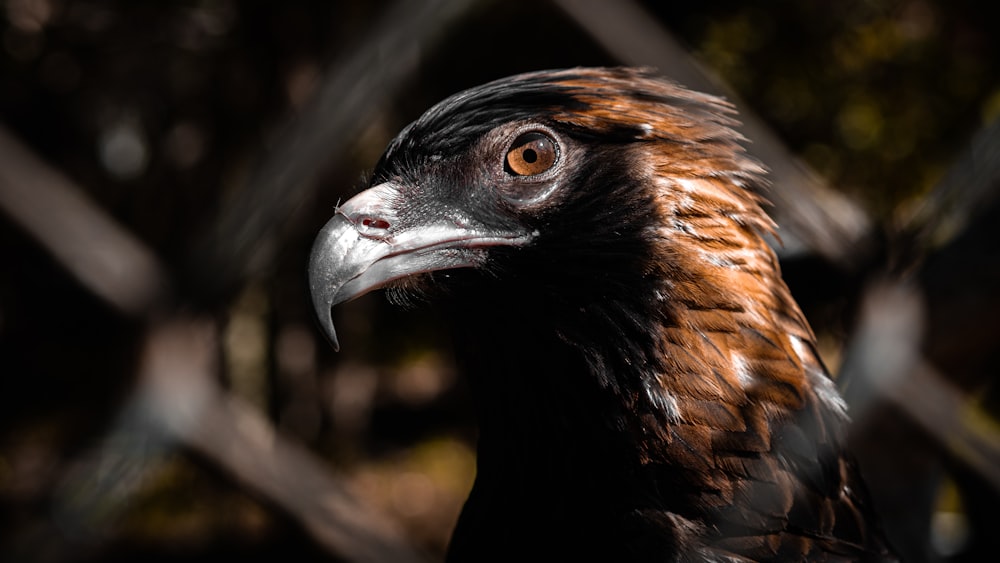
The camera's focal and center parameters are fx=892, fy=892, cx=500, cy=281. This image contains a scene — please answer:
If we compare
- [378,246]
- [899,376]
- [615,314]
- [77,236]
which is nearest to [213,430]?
[77,236]

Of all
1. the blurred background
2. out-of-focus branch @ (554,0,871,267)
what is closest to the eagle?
out-of-focus branch @ (554,0,871,267)

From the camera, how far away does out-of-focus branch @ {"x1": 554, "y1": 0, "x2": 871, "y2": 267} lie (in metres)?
1.29

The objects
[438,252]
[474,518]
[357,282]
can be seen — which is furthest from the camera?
[474,518]

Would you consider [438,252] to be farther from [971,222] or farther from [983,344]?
[983,344]

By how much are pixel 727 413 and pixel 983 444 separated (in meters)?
0.56

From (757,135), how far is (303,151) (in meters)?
0.94

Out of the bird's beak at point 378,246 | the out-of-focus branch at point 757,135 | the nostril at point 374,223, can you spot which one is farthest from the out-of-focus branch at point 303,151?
the nostril at point 374,223

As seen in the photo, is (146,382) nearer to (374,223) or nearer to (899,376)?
(374,223)

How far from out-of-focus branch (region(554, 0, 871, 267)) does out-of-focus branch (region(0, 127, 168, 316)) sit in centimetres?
64

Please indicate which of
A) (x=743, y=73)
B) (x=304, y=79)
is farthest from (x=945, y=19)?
(x=304, y=79)

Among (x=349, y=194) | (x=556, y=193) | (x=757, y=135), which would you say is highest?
(x=757, y=135)

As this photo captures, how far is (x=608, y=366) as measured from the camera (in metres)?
1.89

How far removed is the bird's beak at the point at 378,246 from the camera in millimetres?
1733

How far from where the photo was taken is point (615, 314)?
1883mm
